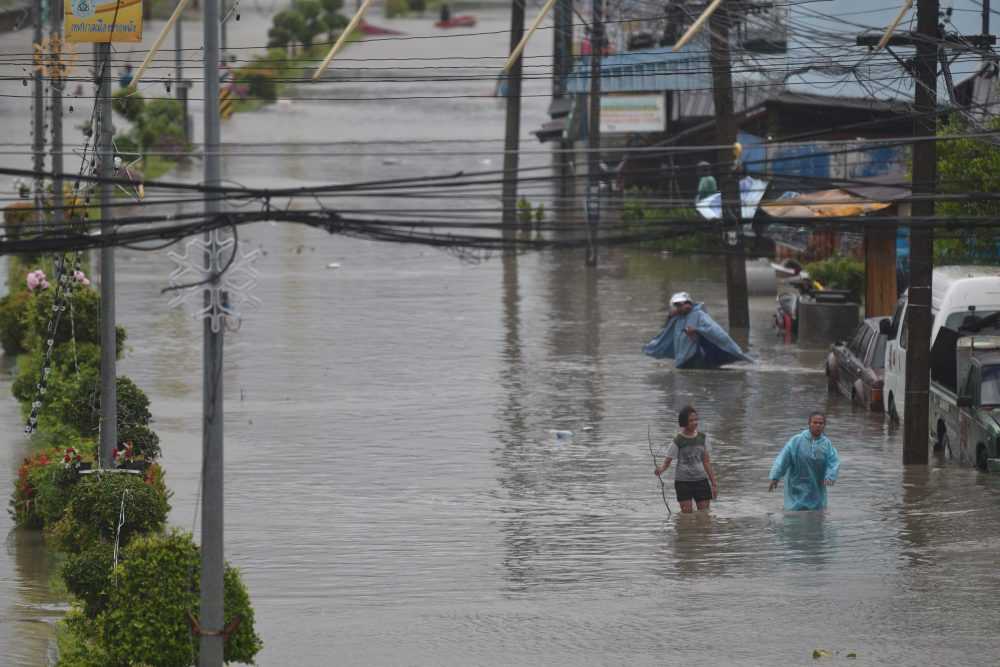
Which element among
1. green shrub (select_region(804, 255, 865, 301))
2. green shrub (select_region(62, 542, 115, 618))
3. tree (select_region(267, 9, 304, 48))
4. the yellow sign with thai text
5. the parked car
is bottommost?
green shrub (select_region(62, 542, 115, 618))

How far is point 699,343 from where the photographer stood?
88.9 ft

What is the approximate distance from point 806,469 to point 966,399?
2.85m

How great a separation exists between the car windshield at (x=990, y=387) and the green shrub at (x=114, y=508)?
361 inches

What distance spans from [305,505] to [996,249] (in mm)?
12914

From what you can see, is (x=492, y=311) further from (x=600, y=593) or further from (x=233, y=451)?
(x=600, y=593)

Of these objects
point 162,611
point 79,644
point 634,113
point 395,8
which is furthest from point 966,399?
point 395,8

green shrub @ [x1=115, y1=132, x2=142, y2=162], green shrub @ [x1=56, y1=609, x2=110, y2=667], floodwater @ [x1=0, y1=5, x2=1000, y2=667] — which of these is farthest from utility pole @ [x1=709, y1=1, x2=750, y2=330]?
green shrub @ [x1=115, y1=132, x2=142, y2=162]

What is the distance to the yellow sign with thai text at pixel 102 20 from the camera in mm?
14094

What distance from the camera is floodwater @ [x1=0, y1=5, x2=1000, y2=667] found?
43.0 ft

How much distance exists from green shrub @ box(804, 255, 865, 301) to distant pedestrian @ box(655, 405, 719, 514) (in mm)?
18764

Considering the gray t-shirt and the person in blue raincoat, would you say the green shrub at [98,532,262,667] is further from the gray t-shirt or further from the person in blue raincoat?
the person in blue raincoat

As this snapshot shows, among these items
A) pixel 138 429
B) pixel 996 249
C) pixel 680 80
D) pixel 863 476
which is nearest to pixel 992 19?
pixel 996 249

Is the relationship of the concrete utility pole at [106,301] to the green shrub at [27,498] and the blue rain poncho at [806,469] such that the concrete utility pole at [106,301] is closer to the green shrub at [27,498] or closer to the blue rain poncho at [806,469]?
the green shrub at [27,498]

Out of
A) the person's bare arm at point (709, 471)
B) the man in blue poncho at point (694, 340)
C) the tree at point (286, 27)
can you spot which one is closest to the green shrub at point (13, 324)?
the man in blue poncho at point (694, 340)
